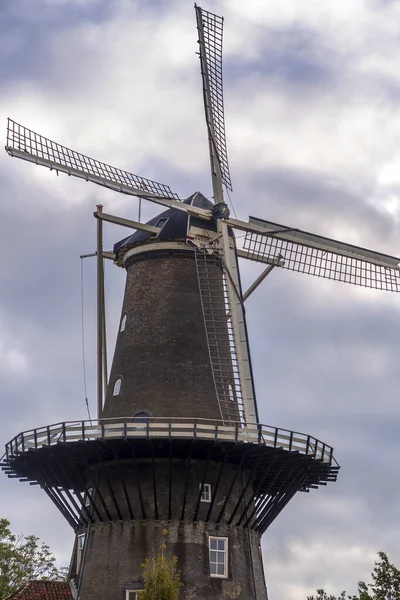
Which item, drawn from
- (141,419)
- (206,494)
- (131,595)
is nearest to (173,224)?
(141,419)

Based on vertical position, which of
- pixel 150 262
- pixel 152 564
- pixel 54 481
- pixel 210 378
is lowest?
pixel 152 564

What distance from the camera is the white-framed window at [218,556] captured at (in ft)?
88.0

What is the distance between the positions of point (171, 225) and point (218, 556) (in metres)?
8.97

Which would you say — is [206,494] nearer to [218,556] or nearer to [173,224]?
[218,556]

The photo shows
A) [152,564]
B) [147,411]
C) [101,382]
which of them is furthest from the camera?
[101,382]

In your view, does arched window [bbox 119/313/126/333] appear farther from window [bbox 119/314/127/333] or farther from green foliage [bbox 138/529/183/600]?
green foliage [bbox 138/529/183/600]

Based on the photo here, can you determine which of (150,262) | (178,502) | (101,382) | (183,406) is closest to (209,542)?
(178,502)

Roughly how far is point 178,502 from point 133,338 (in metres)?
4.68

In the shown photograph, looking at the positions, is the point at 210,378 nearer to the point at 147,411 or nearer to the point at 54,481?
the point at 147,411

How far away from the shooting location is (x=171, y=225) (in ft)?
98.7

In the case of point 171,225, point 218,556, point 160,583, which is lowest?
point 160,583

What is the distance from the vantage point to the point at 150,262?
98.5 feet

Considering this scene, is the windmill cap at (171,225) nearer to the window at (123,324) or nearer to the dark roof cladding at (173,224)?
the dark roof cladding at (173,224)

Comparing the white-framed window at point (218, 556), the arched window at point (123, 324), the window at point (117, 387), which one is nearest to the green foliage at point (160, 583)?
the white-framed window at point (218, 556)
